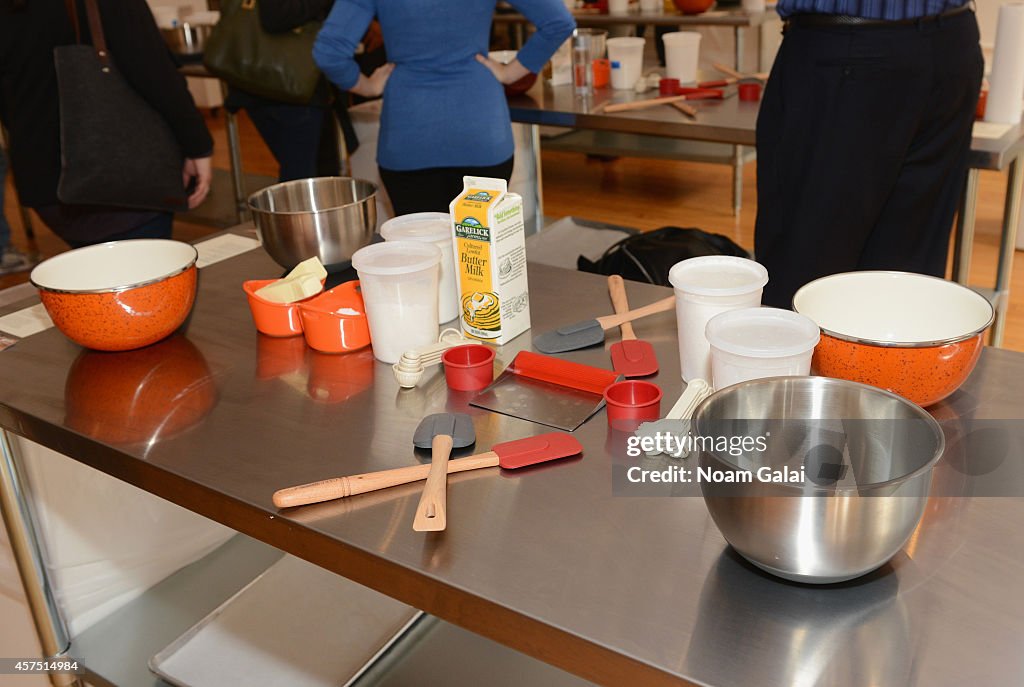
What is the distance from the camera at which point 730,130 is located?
2490mm

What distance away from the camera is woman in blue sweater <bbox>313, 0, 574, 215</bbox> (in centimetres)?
226

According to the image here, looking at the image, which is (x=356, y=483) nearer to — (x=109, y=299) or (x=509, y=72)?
(x=109, y=299)

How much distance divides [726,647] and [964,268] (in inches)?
77.1

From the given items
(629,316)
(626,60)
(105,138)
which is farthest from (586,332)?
(626,60)

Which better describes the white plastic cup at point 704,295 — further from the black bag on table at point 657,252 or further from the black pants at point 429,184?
the black pants at point 429,184

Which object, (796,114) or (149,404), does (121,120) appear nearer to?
(149,404)

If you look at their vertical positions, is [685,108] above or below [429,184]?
above

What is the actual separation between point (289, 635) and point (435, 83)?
1415 millimetres

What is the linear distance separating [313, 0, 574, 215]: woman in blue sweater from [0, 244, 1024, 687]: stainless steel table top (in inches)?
47.3

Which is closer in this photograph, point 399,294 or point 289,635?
point 399,294

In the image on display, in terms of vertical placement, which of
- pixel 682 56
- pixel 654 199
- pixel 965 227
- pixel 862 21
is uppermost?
pixel 862 21

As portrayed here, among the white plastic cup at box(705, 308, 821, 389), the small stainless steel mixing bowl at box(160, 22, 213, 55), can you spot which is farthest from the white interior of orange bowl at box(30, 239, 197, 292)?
the small stainless steel mixing bowl at box(160, 22, 213, 55)

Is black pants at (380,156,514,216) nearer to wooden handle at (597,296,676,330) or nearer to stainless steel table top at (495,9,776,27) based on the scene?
wooden handle at (597,296,676,330)

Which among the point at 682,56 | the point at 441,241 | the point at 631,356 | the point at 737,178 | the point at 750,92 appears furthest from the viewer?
the point at 737,178
